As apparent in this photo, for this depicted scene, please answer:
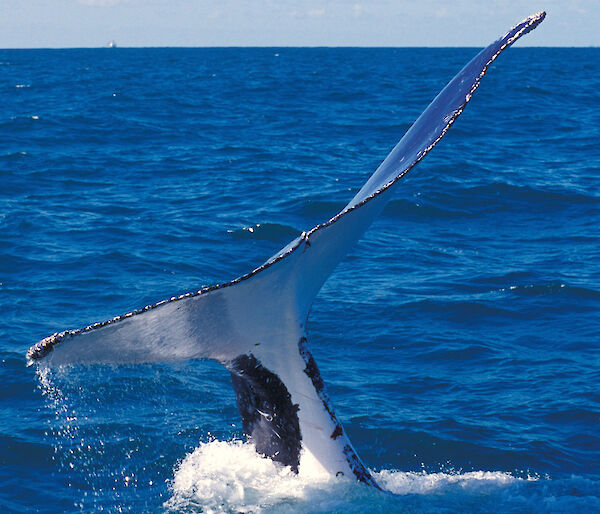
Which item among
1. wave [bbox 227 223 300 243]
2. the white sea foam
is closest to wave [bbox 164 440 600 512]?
the white sea foam

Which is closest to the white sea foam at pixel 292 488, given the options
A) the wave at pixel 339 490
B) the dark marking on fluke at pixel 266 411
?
the wave at pixel 339 490

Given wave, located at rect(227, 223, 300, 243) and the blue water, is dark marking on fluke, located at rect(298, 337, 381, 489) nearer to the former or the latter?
the blue water

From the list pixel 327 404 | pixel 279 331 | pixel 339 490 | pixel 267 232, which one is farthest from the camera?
pixel 267 232

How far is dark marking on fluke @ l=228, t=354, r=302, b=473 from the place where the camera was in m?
3.86

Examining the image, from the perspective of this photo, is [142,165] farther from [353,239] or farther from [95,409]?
[353,239]

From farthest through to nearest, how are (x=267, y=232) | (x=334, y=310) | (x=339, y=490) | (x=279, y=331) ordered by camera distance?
(x=267, y=232), (x=334, y=310), (x=339, y=490), (x=279, y=331)

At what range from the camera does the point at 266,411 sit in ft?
13.2

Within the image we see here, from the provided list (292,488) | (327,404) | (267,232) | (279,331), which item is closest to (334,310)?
(267,232)

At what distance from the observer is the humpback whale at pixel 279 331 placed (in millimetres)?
3119

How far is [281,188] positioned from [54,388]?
9.40 m

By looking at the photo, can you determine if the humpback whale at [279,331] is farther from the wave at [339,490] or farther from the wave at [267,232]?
the wave at [267,232]

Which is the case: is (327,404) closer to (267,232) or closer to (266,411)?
(266,411)

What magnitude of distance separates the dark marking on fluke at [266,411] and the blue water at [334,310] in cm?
18

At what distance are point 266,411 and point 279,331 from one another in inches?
18.8
